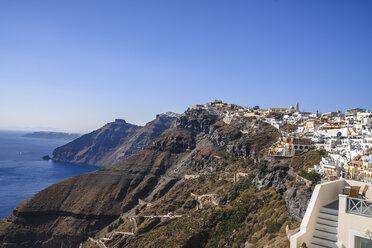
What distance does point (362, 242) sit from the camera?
714 cm

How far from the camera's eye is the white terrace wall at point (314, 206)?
7280 millimetres

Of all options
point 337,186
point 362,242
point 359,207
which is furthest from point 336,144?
point 362,242

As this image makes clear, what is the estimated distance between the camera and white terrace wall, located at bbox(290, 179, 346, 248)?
287 inches

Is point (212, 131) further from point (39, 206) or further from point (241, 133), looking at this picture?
point (39, 206)

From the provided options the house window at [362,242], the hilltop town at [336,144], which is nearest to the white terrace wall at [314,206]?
the house window at [362,242]

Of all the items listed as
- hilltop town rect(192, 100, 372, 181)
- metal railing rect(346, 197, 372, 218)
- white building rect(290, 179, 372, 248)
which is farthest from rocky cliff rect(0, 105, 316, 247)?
metal railing rect(346, 197, 372, 218)

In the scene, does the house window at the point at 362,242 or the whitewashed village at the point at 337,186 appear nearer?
the house window at the point at 362,242

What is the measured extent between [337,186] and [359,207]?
1.29 metres

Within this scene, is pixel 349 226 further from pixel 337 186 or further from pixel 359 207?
pixel 337 186

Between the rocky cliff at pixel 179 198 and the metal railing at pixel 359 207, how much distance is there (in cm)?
1997

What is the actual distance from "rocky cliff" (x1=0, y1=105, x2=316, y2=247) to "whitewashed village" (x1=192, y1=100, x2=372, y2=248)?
4.36 m

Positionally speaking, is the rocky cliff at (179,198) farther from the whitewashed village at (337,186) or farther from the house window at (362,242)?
the house window at (362,242)

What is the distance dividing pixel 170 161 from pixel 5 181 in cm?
7038

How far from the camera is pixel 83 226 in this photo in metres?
67.5
